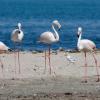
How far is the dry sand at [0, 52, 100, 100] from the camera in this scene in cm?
1391

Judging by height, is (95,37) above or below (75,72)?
above

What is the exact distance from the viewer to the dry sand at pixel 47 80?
1391 centimetres

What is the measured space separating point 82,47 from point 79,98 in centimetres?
548

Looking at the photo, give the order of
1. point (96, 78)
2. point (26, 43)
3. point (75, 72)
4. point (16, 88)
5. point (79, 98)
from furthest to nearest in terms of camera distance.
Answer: point (26, 43) < point (75, 72) < point (96, 78) < point (16, 88) < point (79, 98)

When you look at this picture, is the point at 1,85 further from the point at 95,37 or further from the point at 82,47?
the point at 95,37

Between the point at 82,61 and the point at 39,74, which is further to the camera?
the point at 82,61

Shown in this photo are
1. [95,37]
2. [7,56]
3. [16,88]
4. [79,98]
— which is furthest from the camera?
[95,37]

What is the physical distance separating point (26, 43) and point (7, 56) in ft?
40.7

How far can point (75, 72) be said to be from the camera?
1869 cm

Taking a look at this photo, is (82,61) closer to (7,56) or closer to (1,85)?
(7,56)

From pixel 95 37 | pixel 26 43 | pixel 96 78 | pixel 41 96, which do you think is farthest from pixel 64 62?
pixel 95 37

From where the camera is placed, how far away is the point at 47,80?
55.5 ft

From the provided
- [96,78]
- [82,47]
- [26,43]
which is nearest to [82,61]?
[82,47]

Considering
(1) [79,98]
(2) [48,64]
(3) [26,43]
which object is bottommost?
(1) [79,98]
